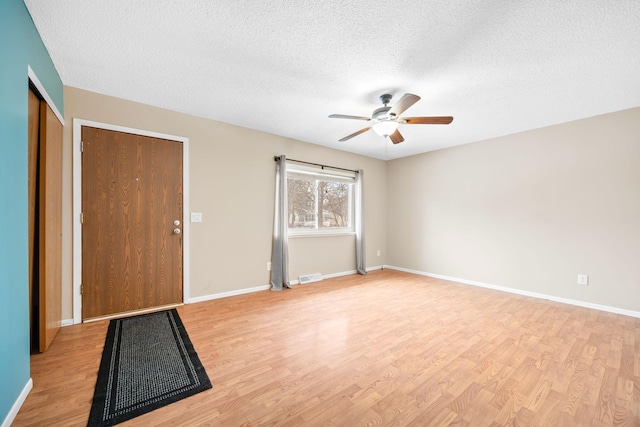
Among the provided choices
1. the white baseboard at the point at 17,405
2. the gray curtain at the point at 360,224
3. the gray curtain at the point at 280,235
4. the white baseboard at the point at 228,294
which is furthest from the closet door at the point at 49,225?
the gray curtain at the point at 360,224

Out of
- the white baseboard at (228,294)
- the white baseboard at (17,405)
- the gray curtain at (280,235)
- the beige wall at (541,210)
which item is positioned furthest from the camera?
the gray curtain at (280,235)

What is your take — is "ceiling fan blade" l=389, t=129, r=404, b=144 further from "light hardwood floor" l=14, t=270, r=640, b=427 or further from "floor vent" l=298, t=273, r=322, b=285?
"floor vent" l=298, t=273, r=322, b=285

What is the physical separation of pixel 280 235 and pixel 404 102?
2.47 m

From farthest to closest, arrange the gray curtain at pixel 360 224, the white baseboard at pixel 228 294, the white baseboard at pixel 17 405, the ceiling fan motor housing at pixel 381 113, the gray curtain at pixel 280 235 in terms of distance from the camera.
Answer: the gray curtain at pixel 360 224 → the gray curtain at pixel 280 235 → the white baseboard at pixel 228 294 → the ceiling fan motor housing at pixel 381 113 → the white baseboard at pixel 17 405

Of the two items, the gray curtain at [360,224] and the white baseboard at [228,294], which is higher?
the gray curtain at [360,224]

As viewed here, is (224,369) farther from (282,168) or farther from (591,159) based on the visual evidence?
(591,159)

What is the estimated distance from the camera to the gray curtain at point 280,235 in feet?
12.6

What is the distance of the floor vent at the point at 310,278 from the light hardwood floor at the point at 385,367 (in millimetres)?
982

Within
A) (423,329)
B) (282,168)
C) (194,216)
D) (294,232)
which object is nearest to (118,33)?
(194,216)

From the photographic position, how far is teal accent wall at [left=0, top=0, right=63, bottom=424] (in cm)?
132

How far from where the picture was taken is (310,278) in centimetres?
429

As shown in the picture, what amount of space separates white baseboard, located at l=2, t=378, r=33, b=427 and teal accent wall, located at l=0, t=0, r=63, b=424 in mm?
25

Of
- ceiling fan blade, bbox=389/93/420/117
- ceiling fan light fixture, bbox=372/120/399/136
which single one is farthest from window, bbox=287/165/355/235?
ceiling fan blade, bbox=389/93/420/117

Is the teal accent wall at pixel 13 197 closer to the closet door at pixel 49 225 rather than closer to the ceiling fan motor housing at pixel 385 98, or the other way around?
the closet door at pixel 49 225
